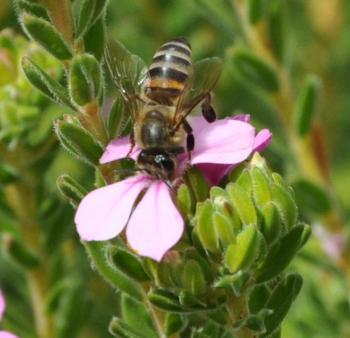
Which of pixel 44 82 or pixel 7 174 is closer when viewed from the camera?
pixel 44 82

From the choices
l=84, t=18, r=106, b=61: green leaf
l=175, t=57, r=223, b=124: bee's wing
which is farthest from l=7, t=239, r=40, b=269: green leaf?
l=84, t=18, r=106, b=61: green leaf

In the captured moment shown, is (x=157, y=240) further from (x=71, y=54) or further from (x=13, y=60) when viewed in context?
(x=13, y=60)

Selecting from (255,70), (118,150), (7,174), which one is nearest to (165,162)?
(118,150)

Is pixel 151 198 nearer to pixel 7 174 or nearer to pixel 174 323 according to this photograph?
pixel 174 323

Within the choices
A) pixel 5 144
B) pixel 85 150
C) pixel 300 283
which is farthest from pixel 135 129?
pixel 5 144

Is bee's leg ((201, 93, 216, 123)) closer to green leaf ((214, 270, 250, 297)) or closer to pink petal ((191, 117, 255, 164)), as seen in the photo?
pink petal ((191, 117, 255, 164))

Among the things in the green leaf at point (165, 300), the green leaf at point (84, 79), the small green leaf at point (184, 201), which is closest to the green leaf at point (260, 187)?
the small green leaf at point (184, 201)

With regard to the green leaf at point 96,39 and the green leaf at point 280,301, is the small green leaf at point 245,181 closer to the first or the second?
the green leaf at point 280,301
